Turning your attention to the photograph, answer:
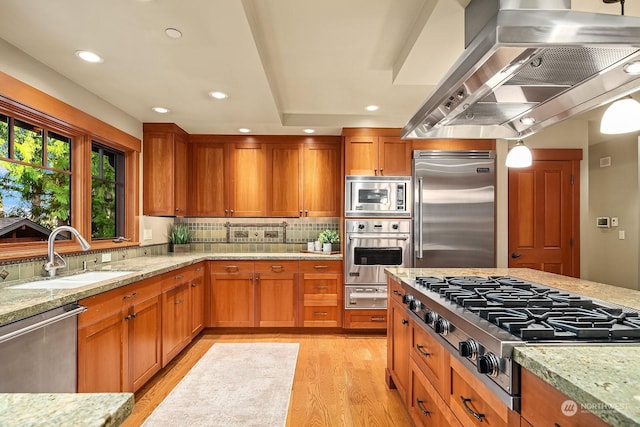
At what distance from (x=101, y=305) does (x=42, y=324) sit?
0.46 meters

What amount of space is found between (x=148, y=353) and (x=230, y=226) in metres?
2.27

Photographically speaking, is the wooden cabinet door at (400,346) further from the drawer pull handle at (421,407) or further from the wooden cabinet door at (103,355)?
the wooden cabinet door at (103,355)

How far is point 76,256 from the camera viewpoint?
110 inches

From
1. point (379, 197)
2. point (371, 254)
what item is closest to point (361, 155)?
point (379, 197)

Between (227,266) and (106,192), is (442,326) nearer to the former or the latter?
(227,266)

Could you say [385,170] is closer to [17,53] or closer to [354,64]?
[354,64]

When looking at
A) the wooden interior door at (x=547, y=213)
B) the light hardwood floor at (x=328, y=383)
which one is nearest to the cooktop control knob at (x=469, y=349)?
the light hardwood floor at (x=328, y=383)

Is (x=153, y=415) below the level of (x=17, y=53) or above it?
below

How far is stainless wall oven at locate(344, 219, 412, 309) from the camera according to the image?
4180mm

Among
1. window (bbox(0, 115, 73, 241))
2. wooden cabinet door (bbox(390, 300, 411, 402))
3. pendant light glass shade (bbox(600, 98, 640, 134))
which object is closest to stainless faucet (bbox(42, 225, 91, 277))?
window (bbox(0, 115, 73, 241))

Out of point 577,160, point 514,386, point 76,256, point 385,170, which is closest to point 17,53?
point 76,256

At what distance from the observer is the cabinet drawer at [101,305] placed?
1.93 meters

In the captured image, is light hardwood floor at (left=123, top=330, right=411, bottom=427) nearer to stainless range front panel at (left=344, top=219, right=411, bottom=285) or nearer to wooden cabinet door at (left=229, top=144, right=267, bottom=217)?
stainless range front panel at (left=344, top=219, right=411, bottom=285)

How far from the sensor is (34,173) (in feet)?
8.46
